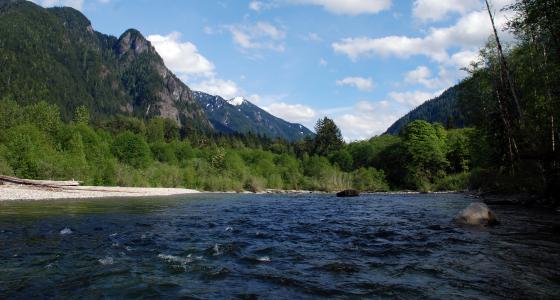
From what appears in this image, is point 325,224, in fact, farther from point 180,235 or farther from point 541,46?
point 541,46

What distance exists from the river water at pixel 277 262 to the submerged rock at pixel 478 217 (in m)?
1.05

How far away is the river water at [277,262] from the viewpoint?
848 centimetres

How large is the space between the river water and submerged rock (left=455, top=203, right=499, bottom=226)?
1.05m

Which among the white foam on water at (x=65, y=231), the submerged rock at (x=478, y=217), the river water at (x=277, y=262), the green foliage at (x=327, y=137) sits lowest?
the river water at (x=277, y=262)

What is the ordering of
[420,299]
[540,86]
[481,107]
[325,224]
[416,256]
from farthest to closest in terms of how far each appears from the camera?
[481,107]
[540,86]
[325,224]
[416,256]
[420,299]

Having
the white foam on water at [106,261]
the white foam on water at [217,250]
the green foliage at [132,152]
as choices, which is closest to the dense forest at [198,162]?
the green foliage at [132,152]

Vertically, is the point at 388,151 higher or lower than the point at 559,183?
higher

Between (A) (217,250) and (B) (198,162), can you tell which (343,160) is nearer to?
(B) (198,162)

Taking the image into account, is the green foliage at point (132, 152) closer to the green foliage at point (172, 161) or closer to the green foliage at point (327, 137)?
the green foliage at point (172, 161)

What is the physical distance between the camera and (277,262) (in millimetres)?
11555

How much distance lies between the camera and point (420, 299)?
796cm

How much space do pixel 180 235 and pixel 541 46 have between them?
2597 centimetres

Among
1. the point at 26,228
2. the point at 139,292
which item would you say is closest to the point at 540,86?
the point at 139,292

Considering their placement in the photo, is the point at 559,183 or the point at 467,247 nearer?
the point at 467,247
